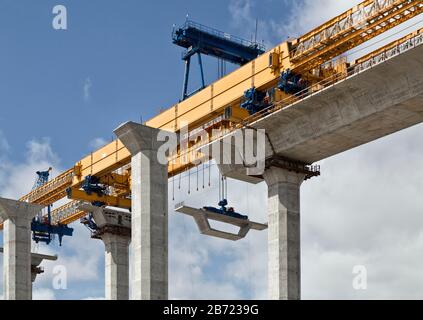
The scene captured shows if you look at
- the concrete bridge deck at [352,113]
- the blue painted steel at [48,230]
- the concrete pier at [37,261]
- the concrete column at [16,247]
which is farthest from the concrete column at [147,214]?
the concrete pier at [37,261]

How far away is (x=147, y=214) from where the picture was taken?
44.0 meters

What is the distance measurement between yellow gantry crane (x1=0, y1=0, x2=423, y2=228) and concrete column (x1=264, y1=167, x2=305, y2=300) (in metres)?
3.74

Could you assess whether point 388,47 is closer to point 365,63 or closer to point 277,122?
point 365,63

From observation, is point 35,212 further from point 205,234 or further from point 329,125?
point 329,125

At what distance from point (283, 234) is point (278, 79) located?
774 centimetres

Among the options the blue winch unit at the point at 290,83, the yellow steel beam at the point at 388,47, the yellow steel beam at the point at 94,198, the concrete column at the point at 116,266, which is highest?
the yellow steel beam at the point at 388,47

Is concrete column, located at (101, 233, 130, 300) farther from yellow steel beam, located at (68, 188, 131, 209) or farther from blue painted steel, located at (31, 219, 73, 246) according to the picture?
blue painted steel, located at (31, 219, 73, 246)

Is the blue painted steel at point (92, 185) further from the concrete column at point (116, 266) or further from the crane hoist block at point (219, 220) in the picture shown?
the crane hoist block at point (219, 220)

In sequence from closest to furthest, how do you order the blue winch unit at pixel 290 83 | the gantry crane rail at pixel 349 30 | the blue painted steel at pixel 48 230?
the gantry crane rail at pixel 349 30 → the blue winch unit at pixel 290 83 → the blue painted steel at pixel 48 230

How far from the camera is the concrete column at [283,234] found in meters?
43.7

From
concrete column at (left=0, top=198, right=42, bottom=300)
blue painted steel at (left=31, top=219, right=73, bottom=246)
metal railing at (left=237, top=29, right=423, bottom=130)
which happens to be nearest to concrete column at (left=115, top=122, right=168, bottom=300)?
metal railing at (left=237, top=29, right=423, bottom=130)

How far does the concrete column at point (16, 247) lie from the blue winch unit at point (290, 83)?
2436 cm

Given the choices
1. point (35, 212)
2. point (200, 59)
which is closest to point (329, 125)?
point (200, 59)

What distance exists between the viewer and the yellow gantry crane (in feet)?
123
